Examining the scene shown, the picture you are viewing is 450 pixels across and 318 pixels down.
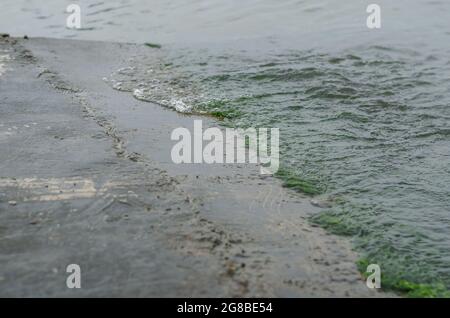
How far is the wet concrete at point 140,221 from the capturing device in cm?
287

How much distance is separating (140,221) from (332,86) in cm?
400

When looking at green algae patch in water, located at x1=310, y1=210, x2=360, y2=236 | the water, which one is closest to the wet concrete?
green algae patch in water, located at x1=310, y1=210, x2=360, y2=236

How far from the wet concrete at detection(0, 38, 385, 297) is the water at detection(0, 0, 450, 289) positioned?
43 cm

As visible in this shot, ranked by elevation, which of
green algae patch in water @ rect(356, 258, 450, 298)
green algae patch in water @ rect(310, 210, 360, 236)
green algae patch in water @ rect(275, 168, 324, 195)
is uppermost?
green algae patch in water @ rect(275, 168, 324, 195)

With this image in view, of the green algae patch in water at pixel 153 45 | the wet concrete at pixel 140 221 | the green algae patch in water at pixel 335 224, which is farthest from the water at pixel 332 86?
the wet concrete at pixel 140 221

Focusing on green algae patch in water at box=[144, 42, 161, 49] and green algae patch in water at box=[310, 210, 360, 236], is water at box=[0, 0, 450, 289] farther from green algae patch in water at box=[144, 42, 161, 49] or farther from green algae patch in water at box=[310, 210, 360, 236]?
green algae patch in water at box=[144, 42, 161, 49]

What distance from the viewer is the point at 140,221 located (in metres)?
3.44

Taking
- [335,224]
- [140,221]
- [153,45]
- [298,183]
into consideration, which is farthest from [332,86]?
[140,221]

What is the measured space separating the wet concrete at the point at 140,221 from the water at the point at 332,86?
17.0 inches

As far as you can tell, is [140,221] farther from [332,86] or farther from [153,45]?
[153,45]

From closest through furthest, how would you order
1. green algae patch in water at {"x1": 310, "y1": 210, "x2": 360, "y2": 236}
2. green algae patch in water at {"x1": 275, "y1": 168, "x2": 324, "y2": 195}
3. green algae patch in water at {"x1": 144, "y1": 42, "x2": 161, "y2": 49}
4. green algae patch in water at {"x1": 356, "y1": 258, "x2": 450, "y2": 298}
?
1. green algae patch in water at {"x1": 356, "y1": 258, "x2": 450, "y2": 298}
2. green algae patch in water at {"x1": 310, "y1": 210, "x2": 360, "y2": 236}
3. green algae patch in water at {"x1": 275, "y1": 168, "x2": 324, "y2": 195}
4. green algae patch in water at {"x1": 144, "y1": 42, "x2": 161, "y2": 49}

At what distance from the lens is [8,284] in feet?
9.28

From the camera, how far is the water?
12.6 feet
